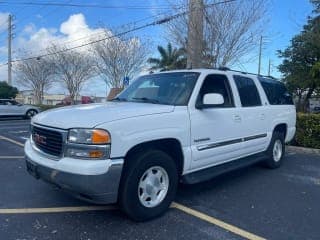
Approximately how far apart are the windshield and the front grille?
1471 millimetres

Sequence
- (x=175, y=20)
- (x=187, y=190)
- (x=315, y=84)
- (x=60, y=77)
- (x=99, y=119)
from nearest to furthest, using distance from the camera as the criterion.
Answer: (x=99, y=119) → (x=187, y=190) → (x=175, y=20) → (x=315, y=84) → (x=60, y=77)

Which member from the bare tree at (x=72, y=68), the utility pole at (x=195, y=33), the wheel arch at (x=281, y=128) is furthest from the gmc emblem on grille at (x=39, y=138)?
the bare tree at (x=72, y=68)

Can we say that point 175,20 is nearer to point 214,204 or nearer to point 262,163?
point 262,163

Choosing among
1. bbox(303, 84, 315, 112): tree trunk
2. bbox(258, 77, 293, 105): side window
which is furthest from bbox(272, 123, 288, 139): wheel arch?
bbox(303, 84, 315, 112): tree trunk

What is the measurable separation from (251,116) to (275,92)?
5.26 ft

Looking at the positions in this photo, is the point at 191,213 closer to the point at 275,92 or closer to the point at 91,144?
the point at 91,144

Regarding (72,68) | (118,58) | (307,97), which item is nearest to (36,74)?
(72,68)

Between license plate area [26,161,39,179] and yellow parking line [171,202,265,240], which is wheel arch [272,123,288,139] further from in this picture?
license plate area [26,161,39,179]

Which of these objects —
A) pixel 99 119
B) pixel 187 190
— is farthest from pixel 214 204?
pixel 99 119

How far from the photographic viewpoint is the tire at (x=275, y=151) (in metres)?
6.97

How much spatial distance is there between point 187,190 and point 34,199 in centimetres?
228

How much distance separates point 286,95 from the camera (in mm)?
7824

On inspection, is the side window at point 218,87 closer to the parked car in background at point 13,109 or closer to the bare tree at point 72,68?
the parked car in background at point 13,109

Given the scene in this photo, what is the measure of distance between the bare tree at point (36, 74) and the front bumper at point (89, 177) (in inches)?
1430
